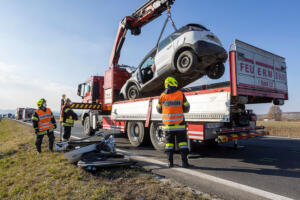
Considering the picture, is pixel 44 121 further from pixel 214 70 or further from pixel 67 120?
pixel 214 70

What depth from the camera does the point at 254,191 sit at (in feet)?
8.80

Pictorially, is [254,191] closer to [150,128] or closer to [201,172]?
[201,172]

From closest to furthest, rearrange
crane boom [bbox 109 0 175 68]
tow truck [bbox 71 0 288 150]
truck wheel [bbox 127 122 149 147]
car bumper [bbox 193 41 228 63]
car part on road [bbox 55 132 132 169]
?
car part on road [bbox 55 132 132 169]
tow truck [bbox 71 0 288 150]
car bumper [bbox 193 41 228 63]
truck wheel [bbox 127 122 149 147]
crane boom [bbox 109 0 175 68]

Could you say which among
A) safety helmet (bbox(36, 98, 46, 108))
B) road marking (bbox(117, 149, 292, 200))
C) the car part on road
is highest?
safety helmet (bbox(36, 98, 46, 108))

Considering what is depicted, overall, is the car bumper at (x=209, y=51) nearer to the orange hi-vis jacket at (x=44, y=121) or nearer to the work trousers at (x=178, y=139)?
the work trousers at (x=178, y=139)

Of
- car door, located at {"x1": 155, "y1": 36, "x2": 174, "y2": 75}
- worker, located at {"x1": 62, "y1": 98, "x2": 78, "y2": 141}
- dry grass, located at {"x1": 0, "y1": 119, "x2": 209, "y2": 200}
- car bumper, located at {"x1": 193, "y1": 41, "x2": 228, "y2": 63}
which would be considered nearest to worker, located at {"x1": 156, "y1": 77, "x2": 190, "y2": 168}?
dry grass, located at {"x1": 0, "y1": 119, "x2": 209, "y2": 200}

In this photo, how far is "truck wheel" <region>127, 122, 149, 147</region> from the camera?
6.19m

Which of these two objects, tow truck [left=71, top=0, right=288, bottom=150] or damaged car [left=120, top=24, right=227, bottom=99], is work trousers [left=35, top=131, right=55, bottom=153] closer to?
tow truck [left=71, top=0, right=288, bottom=150]

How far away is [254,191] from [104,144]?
2.67 metres

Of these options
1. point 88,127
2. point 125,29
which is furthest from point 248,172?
point 125,29

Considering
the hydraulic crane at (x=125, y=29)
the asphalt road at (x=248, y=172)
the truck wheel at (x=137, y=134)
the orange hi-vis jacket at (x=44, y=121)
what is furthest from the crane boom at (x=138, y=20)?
the asphalt road at (x=248, y=172)

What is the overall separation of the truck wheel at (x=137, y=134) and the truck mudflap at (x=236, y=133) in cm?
253

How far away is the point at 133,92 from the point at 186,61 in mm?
2853

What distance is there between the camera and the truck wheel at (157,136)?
5395 mm
